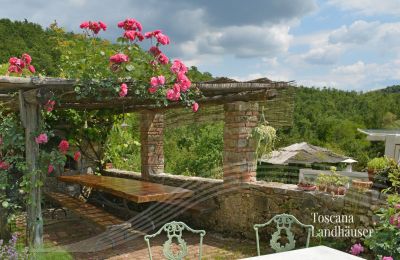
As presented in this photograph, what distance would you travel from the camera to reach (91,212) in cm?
618

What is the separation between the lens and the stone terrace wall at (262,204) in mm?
4695

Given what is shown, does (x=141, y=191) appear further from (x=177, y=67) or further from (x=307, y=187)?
(x=307, y=187)

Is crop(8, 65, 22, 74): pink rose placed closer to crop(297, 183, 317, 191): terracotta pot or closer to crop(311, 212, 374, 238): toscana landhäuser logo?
crop(297, 183, 317, 191): terracotta pot

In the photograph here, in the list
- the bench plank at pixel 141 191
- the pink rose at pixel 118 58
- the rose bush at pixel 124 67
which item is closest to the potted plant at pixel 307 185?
the bench plank at pixel 141 191

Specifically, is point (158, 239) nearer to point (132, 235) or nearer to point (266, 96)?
point (132, 235)

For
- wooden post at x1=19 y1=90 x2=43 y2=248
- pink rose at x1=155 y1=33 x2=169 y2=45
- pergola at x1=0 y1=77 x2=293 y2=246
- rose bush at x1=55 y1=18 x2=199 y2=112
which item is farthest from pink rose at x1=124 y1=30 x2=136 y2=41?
wooden post at x1=19 y1=90 x2=43 y2=248

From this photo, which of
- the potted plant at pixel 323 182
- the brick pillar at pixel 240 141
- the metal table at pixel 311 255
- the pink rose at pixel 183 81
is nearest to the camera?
the metal table at pixel 311 255

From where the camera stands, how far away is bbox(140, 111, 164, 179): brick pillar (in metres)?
8.13

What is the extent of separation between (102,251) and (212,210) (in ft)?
5.97

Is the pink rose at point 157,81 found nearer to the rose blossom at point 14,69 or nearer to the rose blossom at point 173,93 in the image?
the rose blossom at point 173,93

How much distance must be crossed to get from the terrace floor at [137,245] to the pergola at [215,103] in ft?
2.98

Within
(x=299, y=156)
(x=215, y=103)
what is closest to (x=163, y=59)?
(x=215, y=103)

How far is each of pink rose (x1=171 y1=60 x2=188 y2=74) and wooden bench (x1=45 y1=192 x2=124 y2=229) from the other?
7.48 ft

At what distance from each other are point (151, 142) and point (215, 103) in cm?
257
